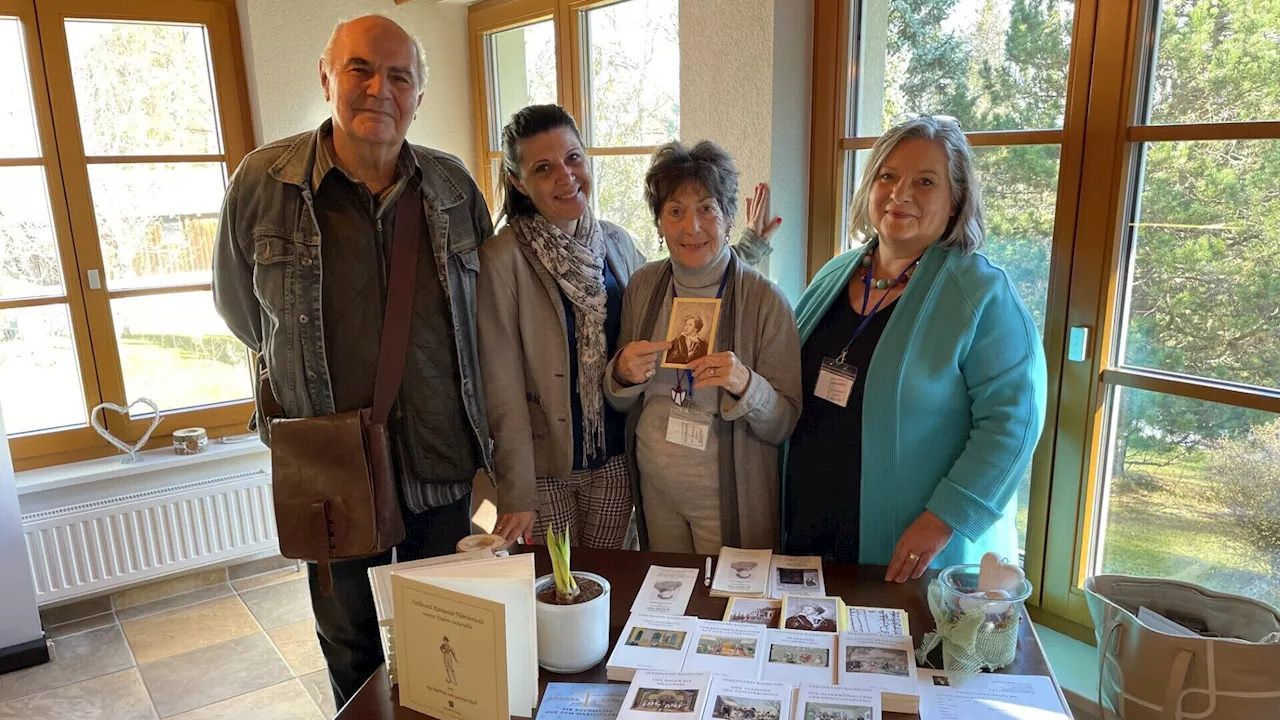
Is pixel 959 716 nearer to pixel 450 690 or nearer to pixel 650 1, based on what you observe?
pixel 450 690

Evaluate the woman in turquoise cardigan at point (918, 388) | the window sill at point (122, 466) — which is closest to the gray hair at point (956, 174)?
the woman in turquoise cardigan at point (918, 388)

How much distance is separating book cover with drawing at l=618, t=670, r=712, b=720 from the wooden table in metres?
0.08

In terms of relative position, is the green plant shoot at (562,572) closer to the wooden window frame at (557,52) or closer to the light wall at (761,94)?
the light wall at (761,94)

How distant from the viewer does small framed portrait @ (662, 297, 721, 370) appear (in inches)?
64.2

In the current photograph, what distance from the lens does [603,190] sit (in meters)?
3.45

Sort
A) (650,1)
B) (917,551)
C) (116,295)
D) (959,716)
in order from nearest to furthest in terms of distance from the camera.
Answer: (959,716), (917,551), (650,1), (116,295)

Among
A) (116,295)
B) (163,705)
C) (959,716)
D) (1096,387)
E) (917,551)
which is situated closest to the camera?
(959,716)

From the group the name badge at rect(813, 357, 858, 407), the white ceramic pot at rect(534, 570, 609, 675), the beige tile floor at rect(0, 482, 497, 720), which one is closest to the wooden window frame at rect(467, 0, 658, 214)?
the name badge at rect(813, 357, 858, 407)

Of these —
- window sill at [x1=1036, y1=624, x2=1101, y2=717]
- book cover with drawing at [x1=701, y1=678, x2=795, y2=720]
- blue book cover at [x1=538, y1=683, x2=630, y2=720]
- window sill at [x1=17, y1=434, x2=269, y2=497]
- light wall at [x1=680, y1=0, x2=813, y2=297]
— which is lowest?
window sill at [x1=1036, y1=624, x2=1101, y2=717]

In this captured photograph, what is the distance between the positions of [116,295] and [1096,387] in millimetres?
3633

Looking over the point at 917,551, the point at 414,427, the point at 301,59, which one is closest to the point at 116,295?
the point at 301,59

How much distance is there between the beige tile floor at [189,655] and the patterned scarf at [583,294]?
31.9 inches

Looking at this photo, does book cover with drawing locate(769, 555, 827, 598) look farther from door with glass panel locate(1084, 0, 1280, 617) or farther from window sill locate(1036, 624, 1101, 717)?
door with glass panel locate(1084, 0, 1280, 617)

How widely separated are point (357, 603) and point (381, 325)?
696 millimetres
